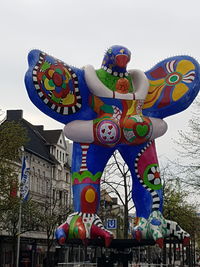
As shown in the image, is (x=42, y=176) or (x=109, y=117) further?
(x=42, y=176)

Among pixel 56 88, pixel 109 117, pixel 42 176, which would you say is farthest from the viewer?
pixel 42 176

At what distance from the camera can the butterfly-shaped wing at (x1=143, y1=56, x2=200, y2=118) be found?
9250mm

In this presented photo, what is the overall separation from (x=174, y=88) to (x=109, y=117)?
1.53 m

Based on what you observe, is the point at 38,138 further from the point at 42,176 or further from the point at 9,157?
the point at 9,157

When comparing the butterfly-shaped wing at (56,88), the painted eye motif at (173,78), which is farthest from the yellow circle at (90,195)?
the painted eye motif at (173,78)

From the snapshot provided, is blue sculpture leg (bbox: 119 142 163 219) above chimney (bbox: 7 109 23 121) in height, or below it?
below

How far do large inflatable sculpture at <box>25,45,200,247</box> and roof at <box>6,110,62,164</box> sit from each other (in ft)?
90.5

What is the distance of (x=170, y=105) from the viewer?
9250mm

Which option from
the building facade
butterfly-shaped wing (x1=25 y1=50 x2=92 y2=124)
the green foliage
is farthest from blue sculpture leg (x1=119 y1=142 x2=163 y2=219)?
the building facade

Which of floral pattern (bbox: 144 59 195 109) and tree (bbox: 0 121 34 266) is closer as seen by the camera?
floral pattern (bbox: 144 59 195 109)

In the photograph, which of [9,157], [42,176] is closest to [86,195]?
[9,157]

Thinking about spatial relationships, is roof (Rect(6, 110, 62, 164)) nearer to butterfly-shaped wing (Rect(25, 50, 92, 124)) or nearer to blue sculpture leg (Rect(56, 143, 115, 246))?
butterfly-shaped wing (Rect(25, 50, 92, 124))

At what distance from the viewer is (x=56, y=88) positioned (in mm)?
8703

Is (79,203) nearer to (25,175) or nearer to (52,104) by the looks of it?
(52,104)
